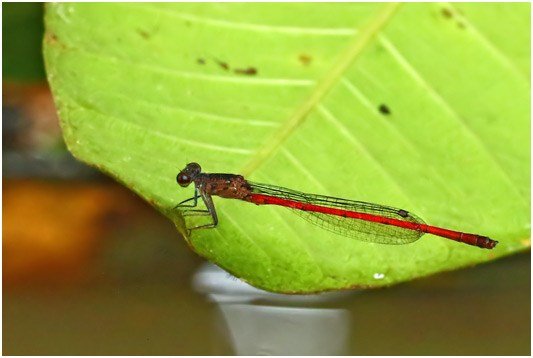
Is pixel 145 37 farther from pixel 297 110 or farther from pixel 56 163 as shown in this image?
pixel 56 163

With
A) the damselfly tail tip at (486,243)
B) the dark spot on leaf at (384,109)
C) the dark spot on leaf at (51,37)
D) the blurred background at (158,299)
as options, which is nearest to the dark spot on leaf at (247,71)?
the dark spot on leaf at (384,109)

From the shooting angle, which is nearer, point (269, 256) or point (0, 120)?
point (269, 256)

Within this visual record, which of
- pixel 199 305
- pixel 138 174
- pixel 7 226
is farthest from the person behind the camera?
pixel 7 226

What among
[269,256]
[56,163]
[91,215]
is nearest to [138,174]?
[269,256]

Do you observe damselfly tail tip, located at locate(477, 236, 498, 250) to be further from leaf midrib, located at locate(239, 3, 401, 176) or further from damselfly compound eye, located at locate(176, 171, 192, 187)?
damselfly compound eye, located at locate(176, 171, 192, 187)

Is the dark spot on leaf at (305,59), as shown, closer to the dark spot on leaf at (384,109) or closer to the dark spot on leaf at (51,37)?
the dark spot on leaf at (384,109)

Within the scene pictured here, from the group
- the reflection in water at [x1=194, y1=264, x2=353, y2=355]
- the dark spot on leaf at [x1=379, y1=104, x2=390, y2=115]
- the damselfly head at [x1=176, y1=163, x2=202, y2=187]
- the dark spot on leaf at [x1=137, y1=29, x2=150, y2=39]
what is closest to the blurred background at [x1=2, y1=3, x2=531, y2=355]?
the reflection in water at [x1=194, y1=264, x2=353, y2=355]
